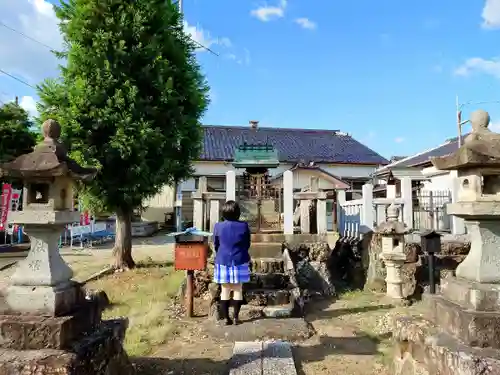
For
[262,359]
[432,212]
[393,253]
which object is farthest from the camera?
[432,212]

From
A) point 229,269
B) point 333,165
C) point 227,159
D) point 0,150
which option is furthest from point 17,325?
point 333,165

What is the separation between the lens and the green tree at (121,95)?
870 cm

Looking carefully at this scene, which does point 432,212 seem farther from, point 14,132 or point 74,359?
point 14,132

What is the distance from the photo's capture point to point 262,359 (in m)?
4.32

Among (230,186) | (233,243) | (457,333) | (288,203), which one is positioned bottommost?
(457,333)

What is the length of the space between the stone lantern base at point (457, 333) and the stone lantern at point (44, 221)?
3.23 metres

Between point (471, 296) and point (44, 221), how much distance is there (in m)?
3.80

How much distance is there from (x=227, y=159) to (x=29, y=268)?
900 inches

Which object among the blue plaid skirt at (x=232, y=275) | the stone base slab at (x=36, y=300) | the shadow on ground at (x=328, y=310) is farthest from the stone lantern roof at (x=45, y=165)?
the shadow on ground at (x=328, y=310)

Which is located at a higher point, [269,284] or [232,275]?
[232,275]

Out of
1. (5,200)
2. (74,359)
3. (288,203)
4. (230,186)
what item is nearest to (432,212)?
(288,203)

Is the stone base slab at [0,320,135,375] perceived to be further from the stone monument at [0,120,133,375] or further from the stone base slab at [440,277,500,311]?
the stone base slab at [440,277,500,311]

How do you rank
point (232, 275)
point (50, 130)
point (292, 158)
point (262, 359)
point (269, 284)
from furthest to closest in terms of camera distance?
1. point (292, 158)
2. point (269, 284)
3. point (232, 275)
4. point (262, 359)
5. point (50, 130)

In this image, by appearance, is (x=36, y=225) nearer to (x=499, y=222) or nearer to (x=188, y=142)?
(x=499, y=222)
